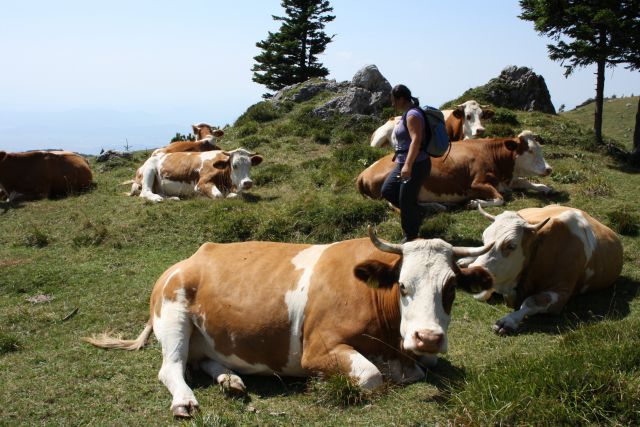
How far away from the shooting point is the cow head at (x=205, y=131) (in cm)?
2123

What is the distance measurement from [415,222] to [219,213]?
4.86 metres

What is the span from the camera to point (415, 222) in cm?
847

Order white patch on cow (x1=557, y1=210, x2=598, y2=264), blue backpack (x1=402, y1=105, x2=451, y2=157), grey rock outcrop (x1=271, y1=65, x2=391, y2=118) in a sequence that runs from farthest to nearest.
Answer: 1. grey rock outcrop (x1=271, y1=65, x2=391, y2=118)
2. blue backpack (x1=402, y1=105, x2=451, y2=157)
3. white patch on cow (x1=557, y1=210, x2=598, y2=264)

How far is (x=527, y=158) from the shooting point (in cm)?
1280

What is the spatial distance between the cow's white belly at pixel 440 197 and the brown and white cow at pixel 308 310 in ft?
20.7

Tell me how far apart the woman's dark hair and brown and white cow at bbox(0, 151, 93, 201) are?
428 inches

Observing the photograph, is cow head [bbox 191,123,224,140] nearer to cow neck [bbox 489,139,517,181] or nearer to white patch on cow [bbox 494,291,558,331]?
cow neck [bbox 489,139,517,181]

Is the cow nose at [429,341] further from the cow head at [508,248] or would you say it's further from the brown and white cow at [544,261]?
the cow head at [508,248]

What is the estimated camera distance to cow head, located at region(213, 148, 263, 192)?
584 inches

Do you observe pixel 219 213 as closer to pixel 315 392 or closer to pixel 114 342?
pixel 114 342

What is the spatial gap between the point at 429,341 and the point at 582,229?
4.09 metres

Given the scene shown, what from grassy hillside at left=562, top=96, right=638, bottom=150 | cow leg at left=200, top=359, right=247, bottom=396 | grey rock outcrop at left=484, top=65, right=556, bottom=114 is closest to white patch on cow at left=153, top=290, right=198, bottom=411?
cow leg at left=200, top=359, right=247, bottom=396

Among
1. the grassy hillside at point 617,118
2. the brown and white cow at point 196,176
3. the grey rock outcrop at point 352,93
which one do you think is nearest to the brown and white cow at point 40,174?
the brown and white cow at point 196,176

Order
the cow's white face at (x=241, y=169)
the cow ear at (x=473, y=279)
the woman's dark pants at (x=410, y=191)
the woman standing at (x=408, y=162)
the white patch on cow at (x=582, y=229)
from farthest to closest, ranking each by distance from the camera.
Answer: the cow's white face at (x=241, y=169) < the woman's dark pants at (x=410, y=191) < the woman standing at (x=408, y=162) < the white patch on cow at (x=582, y=229) < the cow ear at (x=473, y=279)
